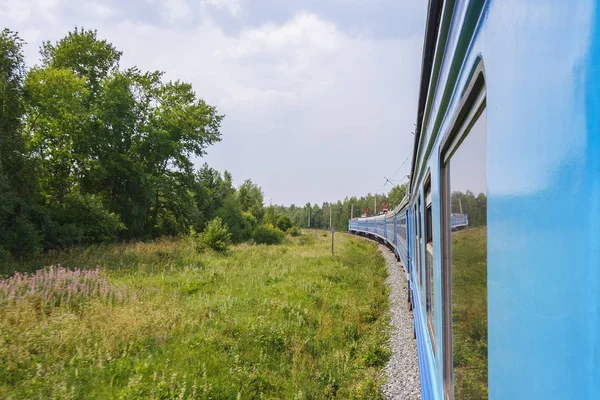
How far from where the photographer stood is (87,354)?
561 centimetres

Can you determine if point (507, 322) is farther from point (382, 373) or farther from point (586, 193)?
point (382, 373)

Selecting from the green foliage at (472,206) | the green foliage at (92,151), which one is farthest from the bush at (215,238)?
the green foliage at (472,206)

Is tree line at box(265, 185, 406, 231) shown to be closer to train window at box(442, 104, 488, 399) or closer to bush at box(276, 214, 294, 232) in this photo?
bush at box(276, 214, 294, 232)

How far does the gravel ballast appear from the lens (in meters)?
5.74

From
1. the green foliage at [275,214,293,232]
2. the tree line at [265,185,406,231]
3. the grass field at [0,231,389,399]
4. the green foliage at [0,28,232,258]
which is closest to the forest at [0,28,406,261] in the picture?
the green foliage at [0,28,232,258]

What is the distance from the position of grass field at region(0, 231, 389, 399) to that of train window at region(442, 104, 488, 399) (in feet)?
13.8

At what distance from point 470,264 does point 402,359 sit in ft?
20.6

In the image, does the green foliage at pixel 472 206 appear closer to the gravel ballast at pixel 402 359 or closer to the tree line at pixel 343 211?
the gravel ballast at pixel 402 359

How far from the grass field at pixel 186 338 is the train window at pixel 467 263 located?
421 centimetres

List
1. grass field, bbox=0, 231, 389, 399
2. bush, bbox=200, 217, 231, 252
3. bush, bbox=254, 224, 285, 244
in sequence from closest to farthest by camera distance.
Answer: grass field, bbox=0, 231, 389, 399 → bush, bbox=200, 217, 231, 252 → bush, bbox=254, 224, 285, 244

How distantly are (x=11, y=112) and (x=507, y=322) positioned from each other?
1813 centimetres

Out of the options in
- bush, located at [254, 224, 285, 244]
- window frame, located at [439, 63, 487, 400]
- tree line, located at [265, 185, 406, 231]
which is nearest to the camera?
window frame, located at [439, 63, 487, 400]

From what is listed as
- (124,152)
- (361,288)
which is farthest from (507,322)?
(124,152)

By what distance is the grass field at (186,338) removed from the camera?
16.7ft
